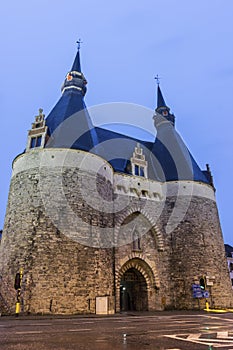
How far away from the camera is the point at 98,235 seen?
15664 millimetres

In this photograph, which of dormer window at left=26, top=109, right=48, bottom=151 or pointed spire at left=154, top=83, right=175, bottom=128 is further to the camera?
pointed spire at left=154, top=83, right=175, bottom=128

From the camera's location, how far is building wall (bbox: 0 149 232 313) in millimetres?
13731

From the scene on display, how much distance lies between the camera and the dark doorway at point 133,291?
60.1 feet

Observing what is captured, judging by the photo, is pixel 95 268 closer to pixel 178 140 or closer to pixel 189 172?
pixel 189 172

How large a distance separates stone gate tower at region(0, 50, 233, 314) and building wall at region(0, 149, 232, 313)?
52mm

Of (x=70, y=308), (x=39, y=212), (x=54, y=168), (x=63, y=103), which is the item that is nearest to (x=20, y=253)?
(x=39, y=212)

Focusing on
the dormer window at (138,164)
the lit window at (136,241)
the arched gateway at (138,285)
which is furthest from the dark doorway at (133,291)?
the dormer window at (138,164)

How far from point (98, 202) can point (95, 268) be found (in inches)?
141

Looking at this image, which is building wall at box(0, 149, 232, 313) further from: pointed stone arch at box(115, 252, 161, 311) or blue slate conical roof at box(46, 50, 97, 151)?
blue slate conical roof at box(46, 50, 97, 151)

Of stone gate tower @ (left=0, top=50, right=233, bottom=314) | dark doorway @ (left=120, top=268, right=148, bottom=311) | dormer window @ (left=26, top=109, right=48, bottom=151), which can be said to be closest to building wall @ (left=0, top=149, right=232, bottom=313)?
stone gate tower @ (left=0, top=50, right=233, bottom=314)

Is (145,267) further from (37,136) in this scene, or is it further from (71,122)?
(37,136)

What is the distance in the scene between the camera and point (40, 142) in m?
16.7

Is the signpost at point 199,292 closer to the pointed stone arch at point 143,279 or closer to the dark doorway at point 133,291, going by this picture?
the pointed stone arch at point 143,279

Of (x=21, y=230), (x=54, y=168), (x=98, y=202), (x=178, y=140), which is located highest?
(x=178, y=140)
